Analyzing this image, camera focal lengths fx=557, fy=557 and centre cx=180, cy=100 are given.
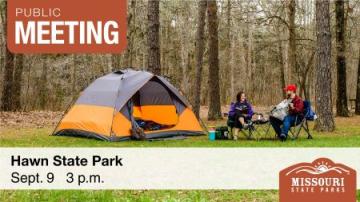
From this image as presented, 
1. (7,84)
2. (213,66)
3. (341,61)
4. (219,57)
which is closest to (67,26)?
(213,66)

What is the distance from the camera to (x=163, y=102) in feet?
40.8

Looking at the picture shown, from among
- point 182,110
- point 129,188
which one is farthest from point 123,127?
point 129,188

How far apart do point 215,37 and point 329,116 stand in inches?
188

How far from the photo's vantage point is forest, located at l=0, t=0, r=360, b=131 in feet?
50.5

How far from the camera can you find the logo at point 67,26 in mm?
9141

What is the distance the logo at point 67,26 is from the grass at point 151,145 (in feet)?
6.43

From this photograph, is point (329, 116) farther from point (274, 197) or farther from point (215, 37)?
point (274, 197)

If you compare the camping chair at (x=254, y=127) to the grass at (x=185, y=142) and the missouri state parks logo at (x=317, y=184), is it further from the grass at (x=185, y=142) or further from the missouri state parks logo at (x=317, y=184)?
the missouri state parks logo at (x=317, y=184)

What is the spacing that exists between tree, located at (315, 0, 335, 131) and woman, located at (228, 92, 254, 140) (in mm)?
2255

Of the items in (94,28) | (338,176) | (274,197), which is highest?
(94,28)

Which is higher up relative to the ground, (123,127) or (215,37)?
(215,37)

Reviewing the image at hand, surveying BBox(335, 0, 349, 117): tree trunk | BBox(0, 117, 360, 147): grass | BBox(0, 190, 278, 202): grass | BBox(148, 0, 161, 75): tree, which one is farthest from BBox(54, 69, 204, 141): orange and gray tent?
BBox(335, 0, 349, 117): tree trunk

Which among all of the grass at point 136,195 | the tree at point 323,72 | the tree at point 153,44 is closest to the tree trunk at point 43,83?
the tree at point 153,44

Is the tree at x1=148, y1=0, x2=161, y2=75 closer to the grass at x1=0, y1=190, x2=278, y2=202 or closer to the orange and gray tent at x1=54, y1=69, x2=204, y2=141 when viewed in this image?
the orange and gray tent at x1=54, y1=69, x2=204, y2=141
